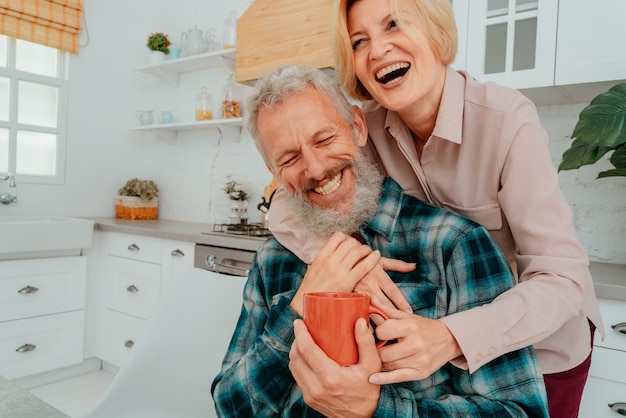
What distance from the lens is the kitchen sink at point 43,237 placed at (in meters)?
2.76

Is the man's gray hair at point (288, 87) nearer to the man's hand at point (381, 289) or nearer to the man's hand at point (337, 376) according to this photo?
the man's hand at point (381, 289)

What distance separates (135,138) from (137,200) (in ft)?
2.16

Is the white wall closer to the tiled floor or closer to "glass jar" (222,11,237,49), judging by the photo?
"glass jar" (222,11,237,49)

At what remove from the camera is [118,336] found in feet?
10.4

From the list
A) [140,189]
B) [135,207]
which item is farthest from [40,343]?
[140,189]

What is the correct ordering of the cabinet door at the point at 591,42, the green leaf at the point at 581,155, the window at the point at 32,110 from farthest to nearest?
the window at the point at 32,110 < the cabinet door at the point at 591,42 < the green leaf at the point at 581,155

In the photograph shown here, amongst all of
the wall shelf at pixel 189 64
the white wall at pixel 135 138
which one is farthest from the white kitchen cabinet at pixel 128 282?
the wall shelf at pixel 189 64

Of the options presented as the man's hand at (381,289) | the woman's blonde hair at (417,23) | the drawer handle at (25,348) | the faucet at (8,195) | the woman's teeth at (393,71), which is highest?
the woman's blonde hair at (417,23)

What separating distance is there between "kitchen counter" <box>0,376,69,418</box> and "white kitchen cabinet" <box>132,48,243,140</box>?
2546 millimetres

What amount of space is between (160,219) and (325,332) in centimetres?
351

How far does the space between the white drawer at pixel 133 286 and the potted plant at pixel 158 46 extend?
5.22ft

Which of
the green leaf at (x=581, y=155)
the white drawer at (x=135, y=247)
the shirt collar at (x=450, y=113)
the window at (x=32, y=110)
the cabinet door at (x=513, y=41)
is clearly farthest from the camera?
the window at (x=32, y=110)

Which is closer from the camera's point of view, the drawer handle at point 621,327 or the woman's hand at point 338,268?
the woman's hand at point 338,268

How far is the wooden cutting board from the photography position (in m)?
2.42
